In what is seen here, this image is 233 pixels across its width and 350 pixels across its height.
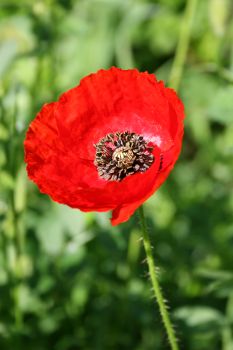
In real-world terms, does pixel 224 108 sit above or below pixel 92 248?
below

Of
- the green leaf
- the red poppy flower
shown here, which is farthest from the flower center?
the green leaf

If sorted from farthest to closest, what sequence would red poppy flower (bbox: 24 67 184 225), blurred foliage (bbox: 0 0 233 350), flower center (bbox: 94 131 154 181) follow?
blurred foliage (bbox: 0 0 233 350), flower center (bbox: 94 131 154 181), red poppy flower (bbox: 24 67 184 225)

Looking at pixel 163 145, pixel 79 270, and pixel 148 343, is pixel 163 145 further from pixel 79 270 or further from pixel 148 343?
pixel 148 343

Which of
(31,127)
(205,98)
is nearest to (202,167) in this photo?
(205,98)

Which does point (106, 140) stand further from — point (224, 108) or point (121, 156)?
point (224, 108)

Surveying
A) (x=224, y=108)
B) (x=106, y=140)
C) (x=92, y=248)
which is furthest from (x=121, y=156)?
(x=92, y=248)

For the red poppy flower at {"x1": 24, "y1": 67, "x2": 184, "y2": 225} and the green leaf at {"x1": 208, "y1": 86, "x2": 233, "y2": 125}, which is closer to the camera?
the red poppy flower at {"x1": 24, "y1": 67, "x2": 184, "y2": 225}

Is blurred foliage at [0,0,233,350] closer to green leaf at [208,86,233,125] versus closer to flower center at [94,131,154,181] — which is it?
green leaf at [208,86,233,125]
